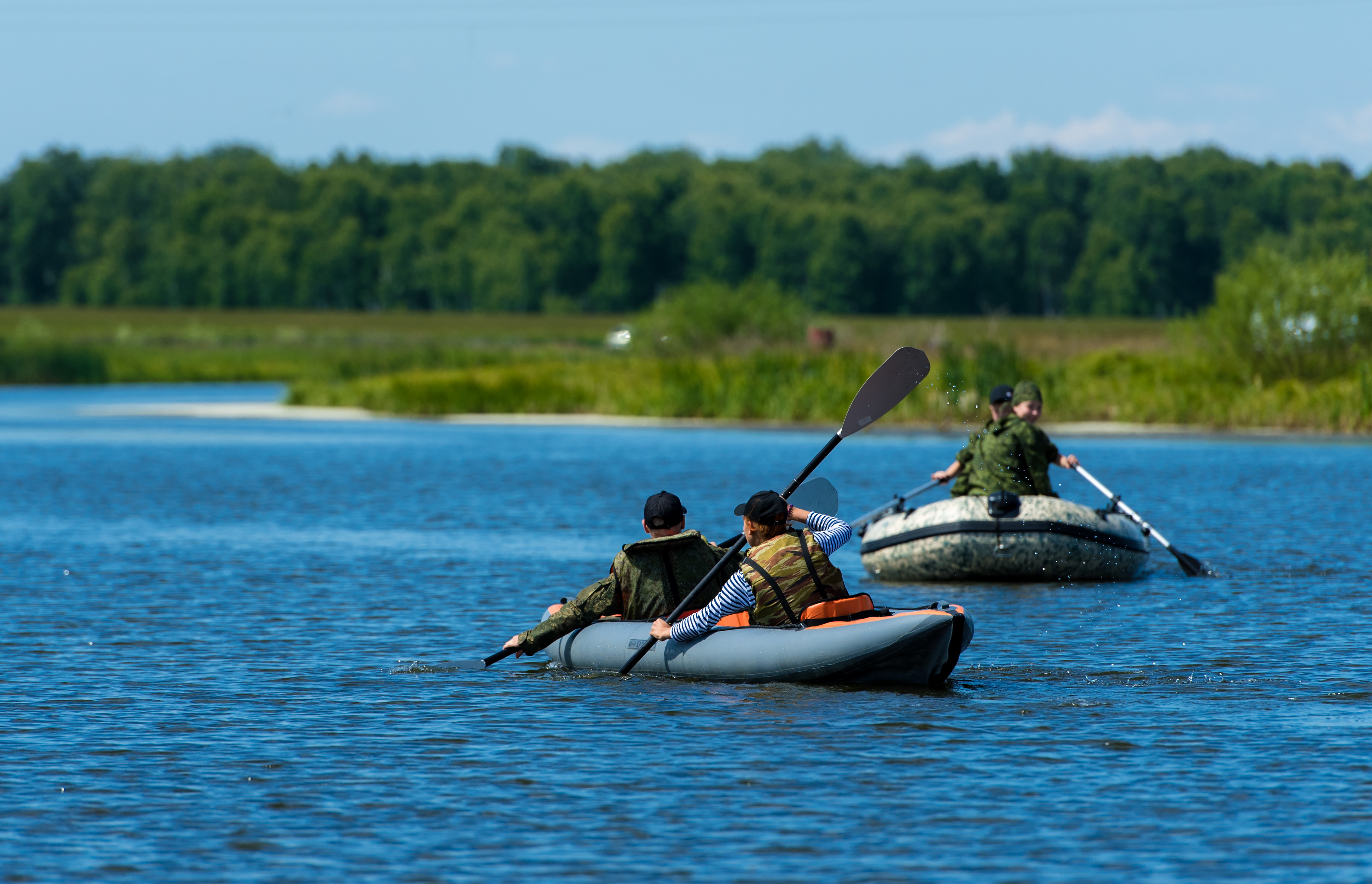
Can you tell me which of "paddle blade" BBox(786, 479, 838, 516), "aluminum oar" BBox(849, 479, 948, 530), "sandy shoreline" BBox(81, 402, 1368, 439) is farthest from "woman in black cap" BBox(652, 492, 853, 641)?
"sandy shoreline" BBox(81, 402, 1368, 439)

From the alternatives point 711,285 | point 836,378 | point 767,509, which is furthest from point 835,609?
point 711,285

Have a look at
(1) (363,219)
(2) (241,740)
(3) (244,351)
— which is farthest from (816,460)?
(1) (363,219)

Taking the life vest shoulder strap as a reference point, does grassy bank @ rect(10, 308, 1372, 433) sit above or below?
above

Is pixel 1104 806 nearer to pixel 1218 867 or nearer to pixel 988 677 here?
pixel 1218 867

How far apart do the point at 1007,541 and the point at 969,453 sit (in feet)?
2.85

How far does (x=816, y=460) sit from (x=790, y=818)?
492 centimetres

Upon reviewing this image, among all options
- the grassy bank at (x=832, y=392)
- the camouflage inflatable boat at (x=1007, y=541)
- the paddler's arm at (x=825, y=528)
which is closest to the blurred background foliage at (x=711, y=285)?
the grassy bank at (x=832, y=392)

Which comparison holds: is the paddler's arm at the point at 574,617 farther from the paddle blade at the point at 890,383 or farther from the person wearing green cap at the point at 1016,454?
the person wearing green cap at the point at 1016,454

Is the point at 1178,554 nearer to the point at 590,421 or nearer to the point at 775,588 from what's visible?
the point at 775,588

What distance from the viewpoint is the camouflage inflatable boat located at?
16484 mm

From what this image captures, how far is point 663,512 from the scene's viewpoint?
11.6 meters

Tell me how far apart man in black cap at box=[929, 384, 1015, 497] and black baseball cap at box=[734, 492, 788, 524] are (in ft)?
18.0

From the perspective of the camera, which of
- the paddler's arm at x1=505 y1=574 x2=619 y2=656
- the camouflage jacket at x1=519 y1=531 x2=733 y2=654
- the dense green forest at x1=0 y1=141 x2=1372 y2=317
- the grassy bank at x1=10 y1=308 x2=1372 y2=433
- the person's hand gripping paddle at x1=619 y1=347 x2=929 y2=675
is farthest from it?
the dense green forest at x1=0 y1=141 x2=1372 y2=317

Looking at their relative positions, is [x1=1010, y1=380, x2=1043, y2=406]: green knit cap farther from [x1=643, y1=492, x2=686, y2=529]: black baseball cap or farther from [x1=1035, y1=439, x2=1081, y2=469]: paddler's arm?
[x1=643, y1=492, x2=686, y2=529]: black baseball cap
